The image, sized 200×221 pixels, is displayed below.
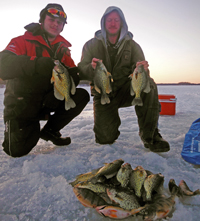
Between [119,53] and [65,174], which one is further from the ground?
[119,53]

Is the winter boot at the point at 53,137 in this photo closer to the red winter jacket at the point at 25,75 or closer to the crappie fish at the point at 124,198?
the red winter jacket at the point at 25,75

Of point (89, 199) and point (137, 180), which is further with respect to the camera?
point (137, 180)

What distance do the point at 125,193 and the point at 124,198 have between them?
0.06m

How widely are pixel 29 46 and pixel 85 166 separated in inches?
76.5

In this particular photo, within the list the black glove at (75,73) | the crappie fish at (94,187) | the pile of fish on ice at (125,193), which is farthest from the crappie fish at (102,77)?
the crappie fish at (94,187)

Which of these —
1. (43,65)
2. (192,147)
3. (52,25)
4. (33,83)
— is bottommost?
(192,147)

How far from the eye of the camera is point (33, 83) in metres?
2.71

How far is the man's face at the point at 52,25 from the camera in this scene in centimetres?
294

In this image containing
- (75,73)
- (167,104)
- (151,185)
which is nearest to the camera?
(151,185)

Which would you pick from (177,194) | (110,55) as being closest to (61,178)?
(177,194)

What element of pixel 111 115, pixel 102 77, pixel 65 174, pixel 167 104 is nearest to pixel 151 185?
pixel 65 174

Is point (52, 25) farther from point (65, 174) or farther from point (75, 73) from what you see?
point (65, 174)

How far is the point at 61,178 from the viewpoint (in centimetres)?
195

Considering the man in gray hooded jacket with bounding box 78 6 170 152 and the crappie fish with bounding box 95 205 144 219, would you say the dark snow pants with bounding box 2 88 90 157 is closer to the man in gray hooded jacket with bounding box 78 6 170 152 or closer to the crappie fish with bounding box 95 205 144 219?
the man in gray hooded jacket with bounding box 78 6 170 152
